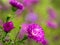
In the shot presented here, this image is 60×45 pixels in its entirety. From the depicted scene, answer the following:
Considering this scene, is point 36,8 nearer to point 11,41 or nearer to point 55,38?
point 55,38

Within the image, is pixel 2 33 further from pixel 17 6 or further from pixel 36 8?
pixel 36 8

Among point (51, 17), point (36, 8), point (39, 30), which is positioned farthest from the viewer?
point (36, 8)

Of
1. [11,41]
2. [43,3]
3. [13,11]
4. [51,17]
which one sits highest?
[43,3]

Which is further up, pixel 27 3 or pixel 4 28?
pixel 27 3

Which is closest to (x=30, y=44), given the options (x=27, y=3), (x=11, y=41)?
(x=11, y=41)

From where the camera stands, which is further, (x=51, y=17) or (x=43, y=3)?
(x=43, y=3)

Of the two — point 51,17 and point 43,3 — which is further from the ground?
point 43,3

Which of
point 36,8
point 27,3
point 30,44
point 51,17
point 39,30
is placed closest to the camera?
point 39,30

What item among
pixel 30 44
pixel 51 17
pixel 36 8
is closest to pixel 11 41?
pixel 30 44

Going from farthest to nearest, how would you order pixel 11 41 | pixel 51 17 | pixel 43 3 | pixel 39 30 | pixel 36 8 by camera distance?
1. pixel 43 3
2. pixel 36 8
3. pixel 51 17
4. pixel 39 30
5. pixel 11 41
